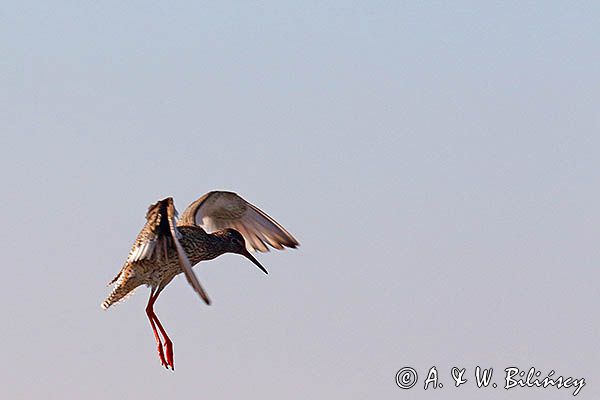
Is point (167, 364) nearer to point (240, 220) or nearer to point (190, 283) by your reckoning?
point (190, 283)

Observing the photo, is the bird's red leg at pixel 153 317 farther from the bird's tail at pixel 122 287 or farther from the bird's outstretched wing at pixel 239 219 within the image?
the bird's outstretched wing at pixel 239 219

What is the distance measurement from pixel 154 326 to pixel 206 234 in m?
2.03

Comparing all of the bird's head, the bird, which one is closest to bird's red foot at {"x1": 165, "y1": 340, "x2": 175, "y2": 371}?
the bird

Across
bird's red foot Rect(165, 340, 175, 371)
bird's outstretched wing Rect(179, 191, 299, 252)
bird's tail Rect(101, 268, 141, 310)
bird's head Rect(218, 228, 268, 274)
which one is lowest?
bird's red foot Rect(165, 340, 175, 371)

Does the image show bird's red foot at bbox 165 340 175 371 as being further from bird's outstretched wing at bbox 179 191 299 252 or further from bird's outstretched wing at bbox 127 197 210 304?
bird's outstretched wing at bbox 179 191 299 252

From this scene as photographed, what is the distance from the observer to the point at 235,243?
57.6 ft

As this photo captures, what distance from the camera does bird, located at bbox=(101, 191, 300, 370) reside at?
14.6 meters

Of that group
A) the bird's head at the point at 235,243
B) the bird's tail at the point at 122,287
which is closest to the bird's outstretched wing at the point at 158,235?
the bird's tail at the point at 122,287

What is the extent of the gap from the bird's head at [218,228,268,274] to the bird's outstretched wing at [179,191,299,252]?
0.64 meters

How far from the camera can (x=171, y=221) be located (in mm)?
14422

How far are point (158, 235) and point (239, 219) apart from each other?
3.93 metres

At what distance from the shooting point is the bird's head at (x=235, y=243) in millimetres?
17469

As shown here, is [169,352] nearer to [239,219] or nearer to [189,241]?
[189,241]

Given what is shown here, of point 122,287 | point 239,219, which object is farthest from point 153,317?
point 239,219
